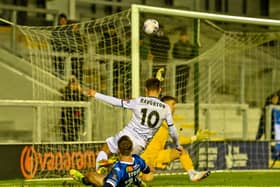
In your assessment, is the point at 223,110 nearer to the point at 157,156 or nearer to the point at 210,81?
the point at 210,81

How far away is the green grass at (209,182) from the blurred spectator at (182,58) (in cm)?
293

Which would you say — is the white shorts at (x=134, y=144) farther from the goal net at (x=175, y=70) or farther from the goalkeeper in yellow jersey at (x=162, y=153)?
the goal net at (x=175, y=70)

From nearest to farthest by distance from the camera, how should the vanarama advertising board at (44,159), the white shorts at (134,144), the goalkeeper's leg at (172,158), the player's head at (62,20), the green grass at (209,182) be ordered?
the white shorts at (134,144), the goalkeeper's leg at (172,158), the green grass at (209,182), the vanarama advertising board at (44,159), the player's head at (62,20)

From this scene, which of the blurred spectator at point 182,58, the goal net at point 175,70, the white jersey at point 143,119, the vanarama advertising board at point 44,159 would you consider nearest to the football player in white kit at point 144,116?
the white jersey at point 143,119

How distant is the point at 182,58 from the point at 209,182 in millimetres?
7134

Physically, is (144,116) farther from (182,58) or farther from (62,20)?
(182,58)

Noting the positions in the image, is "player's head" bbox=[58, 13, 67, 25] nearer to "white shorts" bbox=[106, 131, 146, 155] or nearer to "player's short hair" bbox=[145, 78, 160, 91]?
"white shorts" bbox=[106, 131, 146, 155]

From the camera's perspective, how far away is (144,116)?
11.7 meters

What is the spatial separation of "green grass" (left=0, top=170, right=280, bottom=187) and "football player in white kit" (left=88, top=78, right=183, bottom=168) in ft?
4.07

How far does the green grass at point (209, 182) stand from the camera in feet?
43.4

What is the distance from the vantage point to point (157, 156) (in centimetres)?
1334

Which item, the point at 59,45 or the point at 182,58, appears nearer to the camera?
the point at 59,45

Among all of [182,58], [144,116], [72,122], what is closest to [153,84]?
[144,116]

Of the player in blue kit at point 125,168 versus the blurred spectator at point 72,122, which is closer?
the player in blue kit at point 125,168
